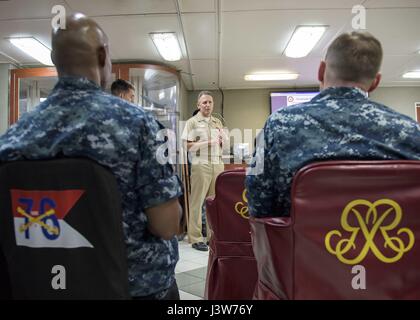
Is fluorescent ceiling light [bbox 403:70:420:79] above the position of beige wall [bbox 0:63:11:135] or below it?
above

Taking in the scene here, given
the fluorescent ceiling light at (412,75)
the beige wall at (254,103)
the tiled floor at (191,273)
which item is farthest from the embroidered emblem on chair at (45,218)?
the fluorescent ceiling light at (412,75)

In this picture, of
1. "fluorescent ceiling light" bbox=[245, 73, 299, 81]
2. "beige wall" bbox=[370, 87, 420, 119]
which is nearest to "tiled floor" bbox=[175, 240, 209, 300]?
"fluorescent ceiling light" bbox=[245, 73, 299, 81]

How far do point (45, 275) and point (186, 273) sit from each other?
2014 mm

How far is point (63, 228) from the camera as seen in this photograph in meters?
0.74

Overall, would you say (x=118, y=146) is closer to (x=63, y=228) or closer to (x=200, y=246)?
(x=63, y=228)

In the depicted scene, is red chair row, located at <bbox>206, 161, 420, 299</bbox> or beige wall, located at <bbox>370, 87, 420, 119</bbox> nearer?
red chair row, located at <bbox>206, 161, 420, 299</bbox>

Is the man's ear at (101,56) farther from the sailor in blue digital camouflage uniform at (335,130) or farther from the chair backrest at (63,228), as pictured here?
the sailor in blue digital camouflage uniform at (335,130)

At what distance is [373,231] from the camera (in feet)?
2.44

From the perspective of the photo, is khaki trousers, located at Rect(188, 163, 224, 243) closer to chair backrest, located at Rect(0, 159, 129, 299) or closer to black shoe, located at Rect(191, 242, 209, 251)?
black shoe, located at Rect(191, 242, 209, 251)

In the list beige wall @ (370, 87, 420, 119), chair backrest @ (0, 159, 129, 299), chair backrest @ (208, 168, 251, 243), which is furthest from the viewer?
beige wall @ (370, 87, 420, 119)

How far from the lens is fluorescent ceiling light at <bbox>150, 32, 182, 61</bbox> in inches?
158

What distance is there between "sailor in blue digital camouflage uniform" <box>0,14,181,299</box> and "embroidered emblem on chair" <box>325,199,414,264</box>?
42 centimetres

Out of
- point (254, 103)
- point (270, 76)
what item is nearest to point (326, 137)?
point (270, 76)

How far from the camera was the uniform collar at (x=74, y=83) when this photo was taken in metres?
0.88
